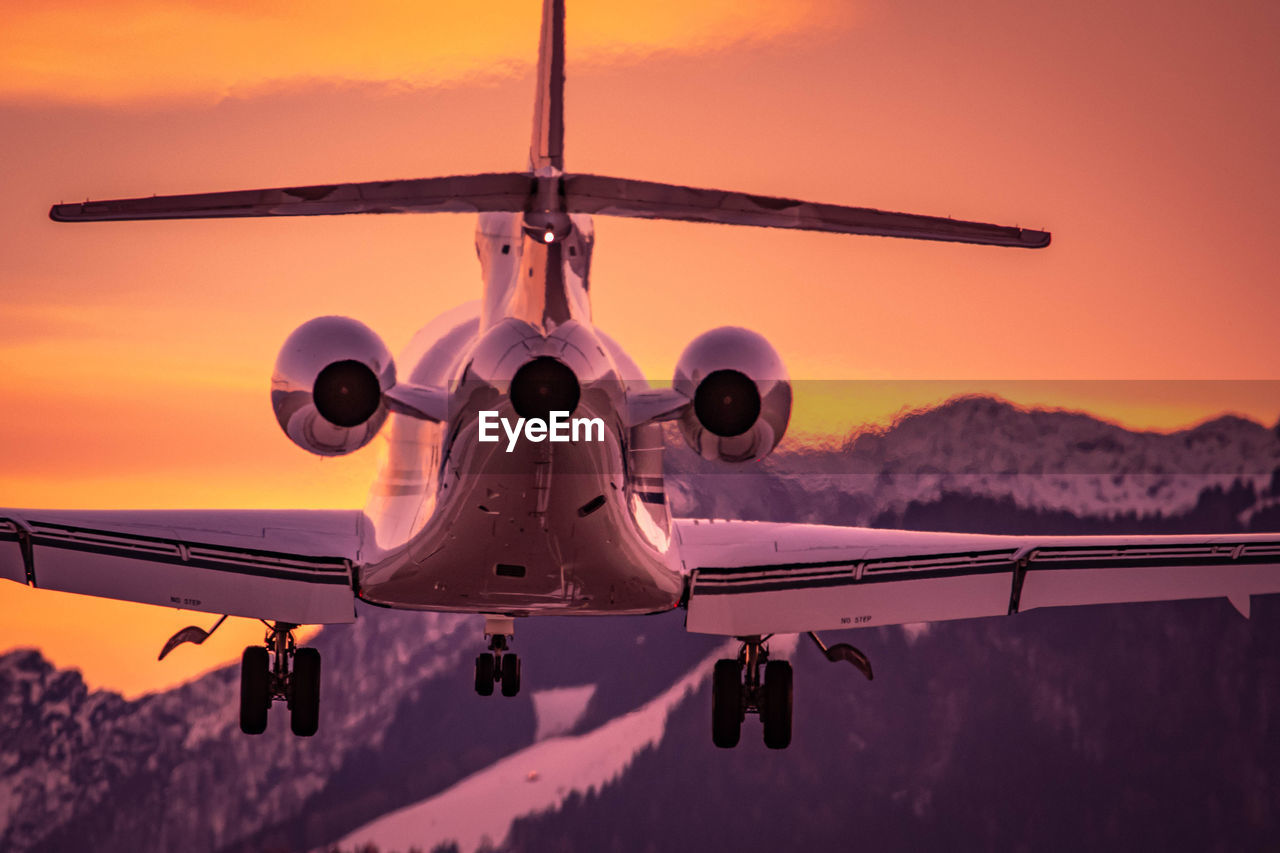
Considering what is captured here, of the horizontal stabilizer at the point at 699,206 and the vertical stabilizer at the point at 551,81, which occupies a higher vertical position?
the vertical stabilizer at the point at 551,81

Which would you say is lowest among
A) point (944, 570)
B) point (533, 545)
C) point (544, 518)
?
point (944, 570)

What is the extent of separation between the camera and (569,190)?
16.7m

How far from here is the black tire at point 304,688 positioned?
23828 mm

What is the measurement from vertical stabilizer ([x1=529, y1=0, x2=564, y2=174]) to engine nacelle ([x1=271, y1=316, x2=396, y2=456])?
6.04 meters

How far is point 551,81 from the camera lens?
23781 mm

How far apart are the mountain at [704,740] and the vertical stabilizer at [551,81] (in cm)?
4806

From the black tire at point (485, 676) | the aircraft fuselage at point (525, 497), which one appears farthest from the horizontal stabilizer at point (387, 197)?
the black tire at point (485, 676)

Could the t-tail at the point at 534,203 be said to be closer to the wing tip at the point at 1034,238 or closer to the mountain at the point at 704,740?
the wing tip at the point at 1034,238

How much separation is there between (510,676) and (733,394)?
13658mm

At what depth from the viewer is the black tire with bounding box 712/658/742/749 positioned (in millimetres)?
23656

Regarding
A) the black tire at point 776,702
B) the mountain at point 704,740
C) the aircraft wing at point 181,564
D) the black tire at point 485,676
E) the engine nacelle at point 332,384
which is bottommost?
the mountain at point 704,740

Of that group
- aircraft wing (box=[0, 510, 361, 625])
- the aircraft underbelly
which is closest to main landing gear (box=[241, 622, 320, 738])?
aircraft wing (box=[0, 510, 361, 625])

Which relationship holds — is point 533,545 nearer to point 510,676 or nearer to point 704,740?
point 510,676

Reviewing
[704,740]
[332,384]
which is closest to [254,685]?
[332,384]
